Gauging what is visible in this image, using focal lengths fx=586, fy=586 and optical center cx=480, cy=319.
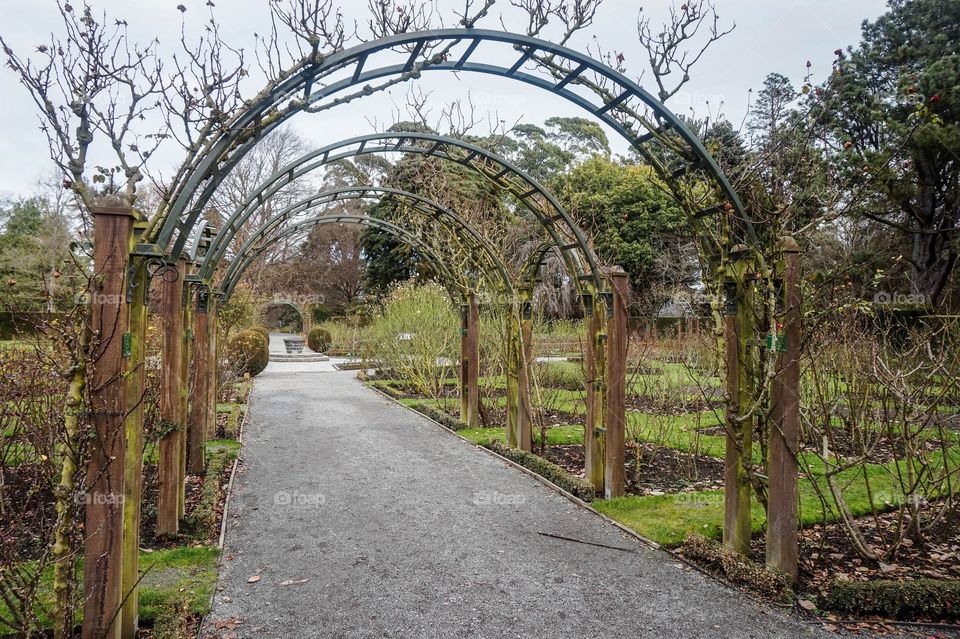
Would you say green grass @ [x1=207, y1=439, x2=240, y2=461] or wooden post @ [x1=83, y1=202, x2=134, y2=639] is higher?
wooden post @ [x1=83, y1=202, x2=134, y2=639]

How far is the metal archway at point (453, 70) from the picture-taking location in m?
3.02

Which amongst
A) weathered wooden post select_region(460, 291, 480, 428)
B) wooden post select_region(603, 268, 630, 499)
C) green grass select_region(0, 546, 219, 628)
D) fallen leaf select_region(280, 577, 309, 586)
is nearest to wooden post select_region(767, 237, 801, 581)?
wooden post select_region(603, 268, 630, 499)

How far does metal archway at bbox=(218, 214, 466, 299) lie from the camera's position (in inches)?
295

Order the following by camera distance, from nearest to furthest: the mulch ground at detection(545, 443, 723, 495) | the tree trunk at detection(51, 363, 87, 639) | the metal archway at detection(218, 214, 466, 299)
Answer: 1. the tree trunk at detection(51, 363, 87, 639)
2. the mulch ground at detection(545, 443, 723, 495)
3. the metal archway at detection(218, 214, 466, 299)

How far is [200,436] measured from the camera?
6.02 metres

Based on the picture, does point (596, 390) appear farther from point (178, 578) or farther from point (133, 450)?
point (133, 450)

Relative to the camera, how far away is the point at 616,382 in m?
5.06

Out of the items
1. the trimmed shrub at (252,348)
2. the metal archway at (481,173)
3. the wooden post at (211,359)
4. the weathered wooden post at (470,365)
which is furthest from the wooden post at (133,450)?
the trimmed shrub at (252,348)

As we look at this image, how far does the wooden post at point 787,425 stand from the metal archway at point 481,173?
1.98 meters

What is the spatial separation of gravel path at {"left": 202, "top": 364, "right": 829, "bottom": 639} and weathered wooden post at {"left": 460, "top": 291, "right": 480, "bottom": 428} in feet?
6.19

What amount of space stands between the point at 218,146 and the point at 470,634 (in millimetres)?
2822

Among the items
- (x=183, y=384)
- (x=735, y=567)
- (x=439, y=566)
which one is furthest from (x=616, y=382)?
(x=183, y=384)

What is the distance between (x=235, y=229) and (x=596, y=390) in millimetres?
3820

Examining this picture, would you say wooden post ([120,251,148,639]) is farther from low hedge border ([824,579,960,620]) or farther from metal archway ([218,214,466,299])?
metal archway ([218,214,466,299])
